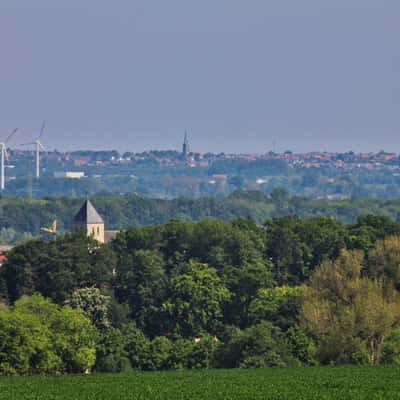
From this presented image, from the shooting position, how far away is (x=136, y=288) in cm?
9712

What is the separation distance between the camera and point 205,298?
9144cm

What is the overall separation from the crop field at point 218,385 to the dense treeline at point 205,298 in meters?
9.94

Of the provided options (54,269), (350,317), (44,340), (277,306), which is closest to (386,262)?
(277,306)

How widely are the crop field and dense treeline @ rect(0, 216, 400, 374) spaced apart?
391 inches

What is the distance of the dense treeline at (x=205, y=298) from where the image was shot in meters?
66.5

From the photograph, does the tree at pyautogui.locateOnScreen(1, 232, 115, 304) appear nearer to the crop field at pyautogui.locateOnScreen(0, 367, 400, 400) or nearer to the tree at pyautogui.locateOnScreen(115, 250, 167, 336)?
the tree at pyautogui.locateOnScreen(115, 250, 167, 336)

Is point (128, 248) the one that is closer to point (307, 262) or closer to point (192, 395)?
point (307, 262)

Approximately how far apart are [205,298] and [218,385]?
4085cm

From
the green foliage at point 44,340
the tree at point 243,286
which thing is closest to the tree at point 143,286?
the tree at point 243,286

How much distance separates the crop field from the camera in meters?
47.2

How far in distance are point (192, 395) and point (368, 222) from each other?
64.6 m

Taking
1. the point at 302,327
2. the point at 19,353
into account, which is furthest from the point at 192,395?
the point at 302,327

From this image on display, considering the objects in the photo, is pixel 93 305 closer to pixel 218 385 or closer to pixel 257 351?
pixel 257 351

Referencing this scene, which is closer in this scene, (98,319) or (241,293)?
(98,319)
